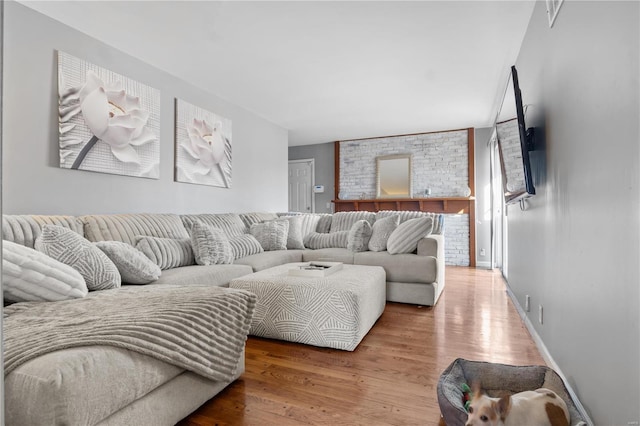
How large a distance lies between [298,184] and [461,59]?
4614 mm

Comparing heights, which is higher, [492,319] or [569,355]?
[569,355]

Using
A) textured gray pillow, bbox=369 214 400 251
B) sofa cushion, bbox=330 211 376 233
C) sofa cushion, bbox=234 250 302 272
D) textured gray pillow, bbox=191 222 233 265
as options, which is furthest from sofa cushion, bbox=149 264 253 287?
sofa cushion, bbox=330 211 376 233

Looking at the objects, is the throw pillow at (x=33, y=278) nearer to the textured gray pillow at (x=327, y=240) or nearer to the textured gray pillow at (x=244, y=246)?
the textured gray pillow at (x=244, y=246)

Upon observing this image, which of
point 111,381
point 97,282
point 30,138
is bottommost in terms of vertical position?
point 111,381

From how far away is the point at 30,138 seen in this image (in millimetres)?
2588

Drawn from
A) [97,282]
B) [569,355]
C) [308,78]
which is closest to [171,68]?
[308,78]

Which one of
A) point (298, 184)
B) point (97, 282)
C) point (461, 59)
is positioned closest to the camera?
point (97, 282)

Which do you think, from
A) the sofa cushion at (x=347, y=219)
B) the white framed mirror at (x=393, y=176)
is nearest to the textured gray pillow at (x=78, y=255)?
Answer: the sofa cushion at (x=347, y=219)

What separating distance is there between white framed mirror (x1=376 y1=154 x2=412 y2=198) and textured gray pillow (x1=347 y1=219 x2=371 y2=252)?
2777mm

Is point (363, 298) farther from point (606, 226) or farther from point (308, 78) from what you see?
point (308, 78)

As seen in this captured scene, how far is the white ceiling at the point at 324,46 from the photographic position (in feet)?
8.69

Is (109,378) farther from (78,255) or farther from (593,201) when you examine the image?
(593,201)

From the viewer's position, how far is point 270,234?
4.17 m

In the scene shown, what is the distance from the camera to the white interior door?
7.48 m
